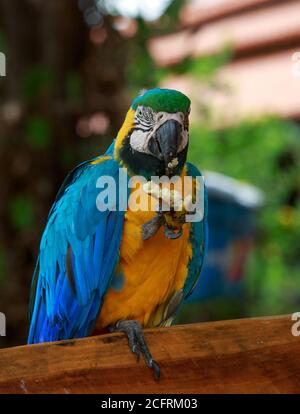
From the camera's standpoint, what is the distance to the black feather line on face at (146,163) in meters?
1.25

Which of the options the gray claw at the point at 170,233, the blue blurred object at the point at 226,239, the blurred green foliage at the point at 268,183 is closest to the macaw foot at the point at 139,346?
the gray claw at the point at 170,233

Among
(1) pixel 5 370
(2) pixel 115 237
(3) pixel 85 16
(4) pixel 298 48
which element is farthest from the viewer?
(4) pixel 298 48

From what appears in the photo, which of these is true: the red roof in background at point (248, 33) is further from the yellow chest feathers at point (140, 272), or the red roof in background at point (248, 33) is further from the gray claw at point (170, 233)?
the gray claw at point (170, 233)

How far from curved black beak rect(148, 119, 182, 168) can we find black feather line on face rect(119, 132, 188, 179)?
0.03 m

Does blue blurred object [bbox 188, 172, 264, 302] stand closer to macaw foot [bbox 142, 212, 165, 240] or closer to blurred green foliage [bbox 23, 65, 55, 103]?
blurred green foliage [bbox 23, 65, 55, 103]

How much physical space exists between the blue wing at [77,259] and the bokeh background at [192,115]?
78cm

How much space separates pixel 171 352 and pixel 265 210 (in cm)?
277

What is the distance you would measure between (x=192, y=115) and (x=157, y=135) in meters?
2.28

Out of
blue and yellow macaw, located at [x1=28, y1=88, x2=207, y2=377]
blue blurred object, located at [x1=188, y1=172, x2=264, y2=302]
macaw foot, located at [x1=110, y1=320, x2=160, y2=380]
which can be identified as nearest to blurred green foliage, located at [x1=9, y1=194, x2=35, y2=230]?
blue blurred object, located at [x1=188, y1=172, x2=264, y2=302]

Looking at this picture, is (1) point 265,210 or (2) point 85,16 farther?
(1) point 265,210

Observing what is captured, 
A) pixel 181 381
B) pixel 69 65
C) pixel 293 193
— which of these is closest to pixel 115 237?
pixel 181 381

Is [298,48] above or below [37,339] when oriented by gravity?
above

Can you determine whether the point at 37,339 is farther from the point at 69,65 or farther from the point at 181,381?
the point at 69,65
